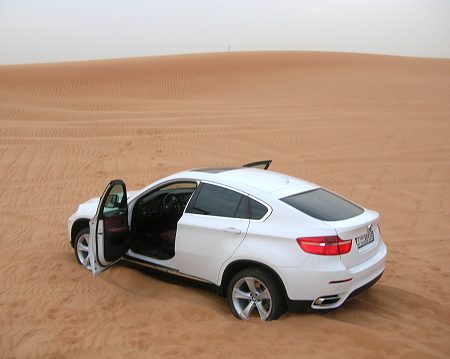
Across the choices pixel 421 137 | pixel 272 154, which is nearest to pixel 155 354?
pixel 272 154

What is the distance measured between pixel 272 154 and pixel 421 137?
5417mm

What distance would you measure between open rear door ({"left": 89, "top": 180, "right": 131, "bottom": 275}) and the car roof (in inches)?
31.2

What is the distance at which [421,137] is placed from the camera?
18109 millimetres

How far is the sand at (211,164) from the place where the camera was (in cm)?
A: 498

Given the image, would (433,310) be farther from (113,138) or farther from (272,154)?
(113,138)

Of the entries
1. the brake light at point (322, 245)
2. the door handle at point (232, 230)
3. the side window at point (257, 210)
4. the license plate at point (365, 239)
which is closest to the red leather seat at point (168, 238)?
the door handle at point (232, 230)

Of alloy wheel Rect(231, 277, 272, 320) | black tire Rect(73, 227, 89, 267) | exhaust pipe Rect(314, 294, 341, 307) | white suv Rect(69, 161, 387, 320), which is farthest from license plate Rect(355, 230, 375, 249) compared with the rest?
black tire Rect(73, 227, 89, 267)

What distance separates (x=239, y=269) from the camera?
5.46m

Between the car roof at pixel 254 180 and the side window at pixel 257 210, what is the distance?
4.5 inches

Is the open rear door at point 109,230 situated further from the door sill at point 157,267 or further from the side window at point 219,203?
the side window at point 219,203

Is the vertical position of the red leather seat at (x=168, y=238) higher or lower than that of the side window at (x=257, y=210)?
lower

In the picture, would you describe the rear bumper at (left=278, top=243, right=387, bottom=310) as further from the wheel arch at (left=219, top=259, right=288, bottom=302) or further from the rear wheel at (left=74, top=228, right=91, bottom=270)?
the rear wheel at (left=74, top=228, right=91, bottom=270)

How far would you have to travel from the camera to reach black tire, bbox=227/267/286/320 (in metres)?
5.15

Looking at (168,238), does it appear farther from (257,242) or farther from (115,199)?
(257,242)
